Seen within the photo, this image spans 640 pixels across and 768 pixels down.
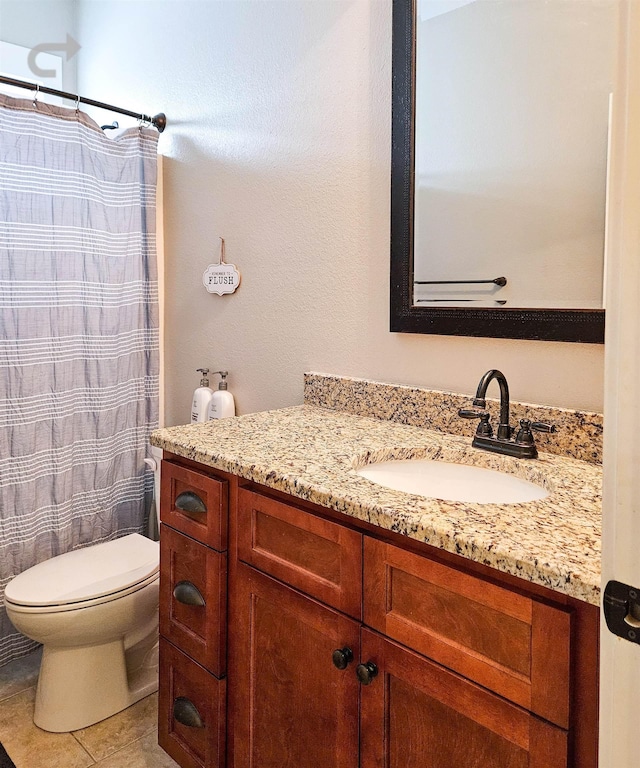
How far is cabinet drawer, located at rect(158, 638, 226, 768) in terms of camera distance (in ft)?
4.11

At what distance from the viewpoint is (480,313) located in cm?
137

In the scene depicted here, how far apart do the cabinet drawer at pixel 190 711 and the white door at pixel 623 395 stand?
3.07 ft

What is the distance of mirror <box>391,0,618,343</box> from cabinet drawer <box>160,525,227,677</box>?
0.77m

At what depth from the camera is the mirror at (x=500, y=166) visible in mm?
1196

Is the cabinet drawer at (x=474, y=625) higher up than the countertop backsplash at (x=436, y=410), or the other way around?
the countertop backsplash at (x=436, y=410)

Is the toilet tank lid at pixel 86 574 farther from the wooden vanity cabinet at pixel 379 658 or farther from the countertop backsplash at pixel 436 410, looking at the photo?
the countertop backsplash at pixel 436 410

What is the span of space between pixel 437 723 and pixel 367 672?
0.42ft

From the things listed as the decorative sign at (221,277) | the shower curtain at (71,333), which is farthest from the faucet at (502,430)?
the shower curtain at (71,333)

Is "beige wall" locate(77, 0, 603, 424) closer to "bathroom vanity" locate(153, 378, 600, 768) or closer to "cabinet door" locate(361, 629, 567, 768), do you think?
"bathroom vanity" locate(153, 378, 600, 768)

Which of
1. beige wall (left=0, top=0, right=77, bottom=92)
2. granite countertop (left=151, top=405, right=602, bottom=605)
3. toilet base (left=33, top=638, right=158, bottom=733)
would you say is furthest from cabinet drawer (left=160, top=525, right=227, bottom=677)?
beige wall (left=0, top=0, right=77, bottom=92)

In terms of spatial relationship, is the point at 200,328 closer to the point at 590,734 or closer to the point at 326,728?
the point at 326,728

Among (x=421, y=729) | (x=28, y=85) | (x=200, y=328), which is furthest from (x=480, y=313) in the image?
(x=28, y=85)

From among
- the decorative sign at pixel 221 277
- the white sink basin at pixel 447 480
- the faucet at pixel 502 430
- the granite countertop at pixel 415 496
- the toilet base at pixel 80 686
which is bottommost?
the toilet base at pixel 80 686

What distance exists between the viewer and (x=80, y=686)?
1691 mm
